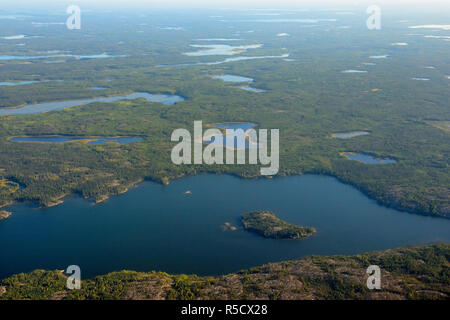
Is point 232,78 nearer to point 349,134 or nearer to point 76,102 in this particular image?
point 76,102

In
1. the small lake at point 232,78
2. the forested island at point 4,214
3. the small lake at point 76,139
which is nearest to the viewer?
the forested island at point 4,214

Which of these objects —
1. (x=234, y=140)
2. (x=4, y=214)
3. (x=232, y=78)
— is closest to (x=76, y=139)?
(x=234, y=140)

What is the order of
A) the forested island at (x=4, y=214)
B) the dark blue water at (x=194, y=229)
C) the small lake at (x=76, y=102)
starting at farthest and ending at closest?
the small lake at (x=76, y=102), the forested island at (x=4, y=214), the dark blue water at (x=194, y=229)

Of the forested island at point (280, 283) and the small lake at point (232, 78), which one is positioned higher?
the small lake at point (232, 78)

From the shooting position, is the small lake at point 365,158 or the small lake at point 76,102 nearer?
the small lake at point 365,158

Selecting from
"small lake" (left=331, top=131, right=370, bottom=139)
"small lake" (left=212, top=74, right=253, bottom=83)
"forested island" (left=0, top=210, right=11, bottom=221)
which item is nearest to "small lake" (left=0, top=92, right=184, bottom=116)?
"small lake" (left=212, top=74, right=253, bottom=83)

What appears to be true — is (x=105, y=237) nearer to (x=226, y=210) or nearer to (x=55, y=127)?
(x=226, y=210)

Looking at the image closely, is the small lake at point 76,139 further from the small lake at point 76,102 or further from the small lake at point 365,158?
the small lake at point 365,158

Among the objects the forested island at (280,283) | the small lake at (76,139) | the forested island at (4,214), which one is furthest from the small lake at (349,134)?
the forested island at (4,214)

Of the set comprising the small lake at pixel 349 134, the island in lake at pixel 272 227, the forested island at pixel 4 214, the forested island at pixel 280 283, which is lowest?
the forested island at pixel 280 283
